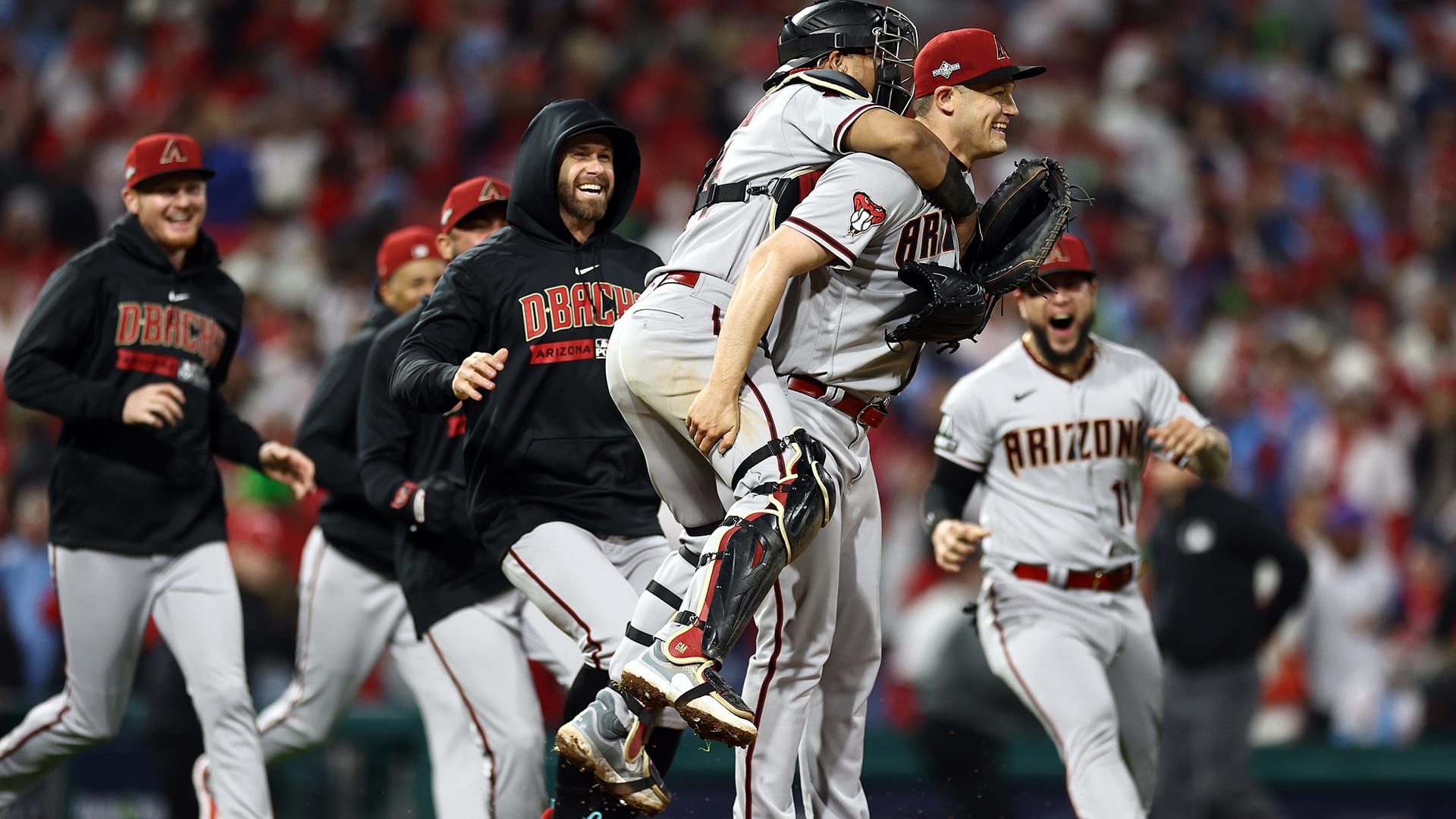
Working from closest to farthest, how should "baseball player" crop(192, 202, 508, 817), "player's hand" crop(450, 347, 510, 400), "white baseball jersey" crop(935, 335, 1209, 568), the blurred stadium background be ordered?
1. "player's hand" crop(450, 347, 510, 400)
2. "white baseball jersey" crop(935, 335, 1209, 568)
3. "baseball player" crop(192, 202, 508, 817)
4. the blurred stadium background

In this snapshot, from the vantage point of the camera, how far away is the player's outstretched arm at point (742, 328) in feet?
13.6

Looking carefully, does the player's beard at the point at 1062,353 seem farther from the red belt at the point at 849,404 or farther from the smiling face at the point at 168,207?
the smiling face at the point at 168,207

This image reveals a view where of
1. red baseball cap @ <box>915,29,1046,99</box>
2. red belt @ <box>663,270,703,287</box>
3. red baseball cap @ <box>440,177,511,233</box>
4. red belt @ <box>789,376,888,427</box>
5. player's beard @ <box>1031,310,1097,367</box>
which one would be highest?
red baseball cap @ <box>915,29,1046,99</box>

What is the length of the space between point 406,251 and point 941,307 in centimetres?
297

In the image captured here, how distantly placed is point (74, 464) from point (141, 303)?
24.6 inches

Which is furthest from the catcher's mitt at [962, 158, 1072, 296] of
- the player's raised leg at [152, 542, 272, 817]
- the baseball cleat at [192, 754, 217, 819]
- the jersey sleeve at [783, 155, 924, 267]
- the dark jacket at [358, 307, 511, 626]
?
the baseball cleat at [192, 754, 217, 819]

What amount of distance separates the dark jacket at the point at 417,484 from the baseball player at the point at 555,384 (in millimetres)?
523

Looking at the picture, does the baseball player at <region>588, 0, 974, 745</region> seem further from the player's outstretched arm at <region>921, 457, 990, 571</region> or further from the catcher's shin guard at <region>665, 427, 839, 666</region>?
the player's outstretched arm at <region>921, 457, 990, 571</region>

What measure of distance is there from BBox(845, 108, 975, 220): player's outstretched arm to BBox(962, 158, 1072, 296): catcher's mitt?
44cm

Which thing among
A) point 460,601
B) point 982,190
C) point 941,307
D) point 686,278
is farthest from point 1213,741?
point 982,190

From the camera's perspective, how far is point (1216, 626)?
837cm

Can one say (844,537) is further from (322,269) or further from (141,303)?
(322,269)

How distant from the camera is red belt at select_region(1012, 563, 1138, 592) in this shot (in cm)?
609

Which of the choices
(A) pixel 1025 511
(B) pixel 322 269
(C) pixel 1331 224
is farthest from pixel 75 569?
(C) pixel 1331 224
